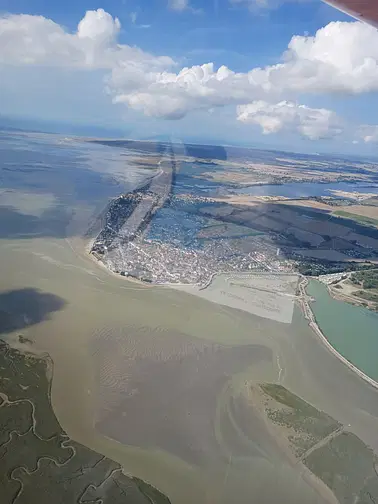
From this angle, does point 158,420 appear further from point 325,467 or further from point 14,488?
point 325,467

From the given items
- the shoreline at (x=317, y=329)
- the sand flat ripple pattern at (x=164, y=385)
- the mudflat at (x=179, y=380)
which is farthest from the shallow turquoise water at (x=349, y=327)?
the sand flat ripple pattern at (x=164, y=385)

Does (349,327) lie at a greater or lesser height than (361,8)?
lesser

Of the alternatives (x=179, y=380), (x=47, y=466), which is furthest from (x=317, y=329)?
(x=47, y=466)

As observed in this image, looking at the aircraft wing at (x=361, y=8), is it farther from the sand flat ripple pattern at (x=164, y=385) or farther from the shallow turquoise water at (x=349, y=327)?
the shallow turquoise water at (x=349, y=327)

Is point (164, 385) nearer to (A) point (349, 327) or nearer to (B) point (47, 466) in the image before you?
(B) point (47, 466)

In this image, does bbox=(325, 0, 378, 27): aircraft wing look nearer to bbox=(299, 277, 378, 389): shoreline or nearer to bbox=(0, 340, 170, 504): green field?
bbox=(0, 340, 170, 504): green field
